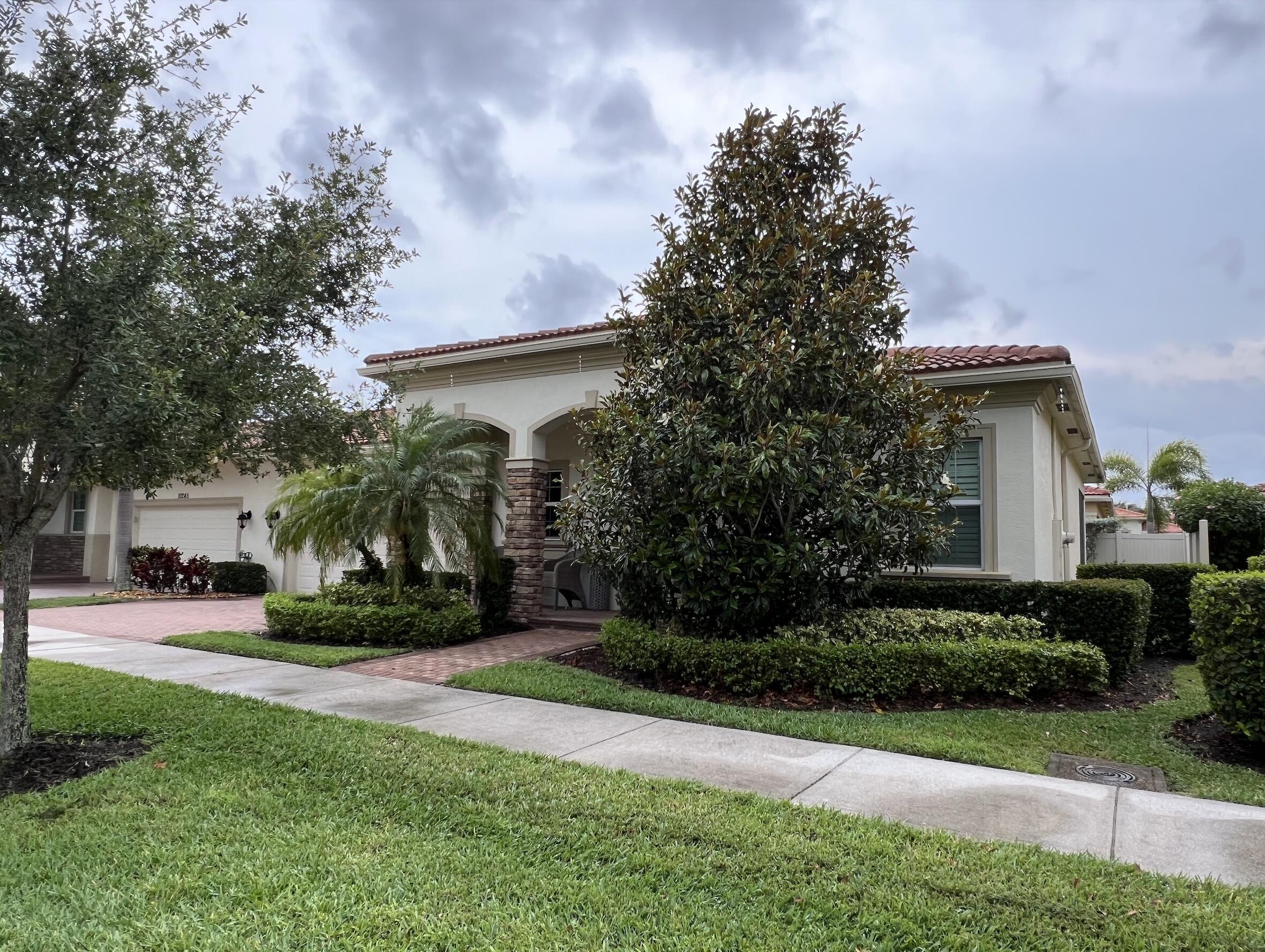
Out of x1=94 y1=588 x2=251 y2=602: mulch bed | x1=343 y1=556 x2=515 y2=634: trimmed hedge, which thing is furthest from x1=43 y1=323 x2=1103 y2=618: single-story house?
x1=94 y1=588 x2=251 y2=602: mulch bed

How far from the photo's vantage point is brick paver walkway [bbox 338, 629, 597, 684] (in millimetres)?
8461

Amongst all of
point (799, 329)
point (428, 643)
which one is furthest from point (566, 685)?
point (799, 329)

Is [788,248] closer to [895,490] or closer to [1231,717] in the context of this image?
[895,490]

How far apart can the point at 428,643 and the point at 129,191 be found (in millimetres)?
6681

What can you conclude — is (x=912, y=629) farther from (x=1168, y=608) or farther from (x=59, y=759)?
(x=59, y=759)

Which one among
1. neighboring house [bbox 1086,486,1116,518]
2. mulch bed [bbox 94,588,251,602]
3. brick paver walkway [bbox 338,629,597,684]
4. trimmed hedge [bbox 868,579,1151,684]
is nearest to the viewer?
trimmed hedge [bbox 868,579,1151,684]

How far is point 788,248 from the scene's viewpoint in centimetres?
789

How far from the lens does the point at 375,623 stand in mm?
10328

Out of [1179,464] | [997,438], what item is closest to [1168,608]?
[997,438]

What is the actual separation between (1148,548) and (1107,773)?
1194cm

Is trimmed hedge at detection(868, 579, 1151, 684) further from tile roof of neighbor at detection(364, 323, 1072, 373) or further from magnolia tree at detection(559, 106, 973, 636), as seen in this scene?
tile roof of neighbor at detection(364, 323, 1072, 373)

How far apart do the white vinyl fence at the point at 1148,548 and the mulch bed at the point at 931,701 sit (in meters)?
7.75

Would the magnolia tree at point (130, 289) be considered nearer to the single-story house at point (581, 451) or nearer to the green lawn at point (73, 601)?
the single-story house at point (581, 451)

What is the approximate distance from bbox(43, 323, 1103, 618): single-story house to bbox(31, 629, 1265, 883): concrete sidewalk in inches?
103
